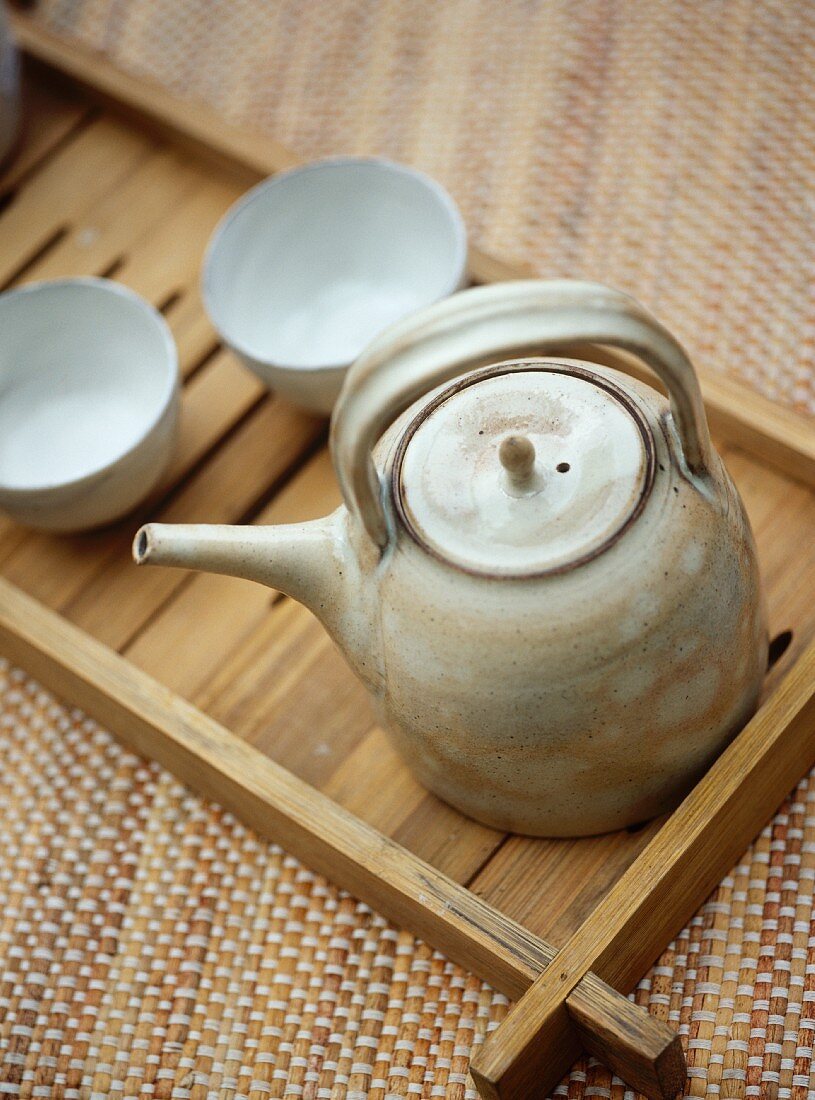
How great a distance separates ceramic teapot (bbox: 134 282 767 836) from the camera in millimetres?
546

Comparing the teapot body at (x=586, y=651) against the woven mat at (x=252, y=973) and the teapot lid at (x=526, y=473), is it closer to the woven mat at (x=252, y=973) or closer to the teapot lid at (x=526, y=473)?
the teapot lid at (x=526, y=473)

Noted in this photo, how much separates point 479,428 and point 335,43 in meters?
0.67

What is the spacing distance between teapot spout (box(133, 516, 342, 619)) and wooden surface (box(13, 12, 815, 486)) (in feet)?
1.06

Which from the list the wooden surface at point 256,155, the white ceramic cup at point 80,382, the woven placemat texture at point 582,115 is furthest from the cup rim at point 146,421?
the woven placemat texture at point 582,115

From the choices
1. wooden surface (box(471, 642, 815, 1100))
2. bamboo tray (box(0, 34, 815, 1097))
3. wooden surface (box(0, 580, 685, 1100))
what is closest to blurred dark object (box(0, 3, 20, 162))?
bamboo tray (box(0, 34, 815, 1097))

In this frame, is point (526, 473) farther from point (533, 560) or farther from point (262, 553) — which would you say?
point (262, 553)

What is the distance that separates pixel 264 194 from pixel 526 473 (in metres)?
0.48

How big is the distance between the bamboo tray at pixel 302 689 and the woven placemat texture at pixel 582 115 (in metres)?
0.10

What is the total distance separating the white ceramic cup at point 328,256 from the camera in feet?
3.02

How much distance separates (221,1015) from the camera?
2.34 feet

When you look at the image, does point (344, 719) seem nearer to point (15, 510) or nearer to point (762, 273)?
point (15, 510)

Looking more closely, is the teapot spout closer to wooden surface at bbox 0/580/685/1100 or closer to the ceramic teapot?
the ceramic teapot

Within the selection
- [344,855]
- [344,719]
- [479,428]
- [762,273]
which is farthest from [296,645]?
[762,273]

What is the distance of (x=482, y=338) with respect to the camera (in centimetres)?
49
